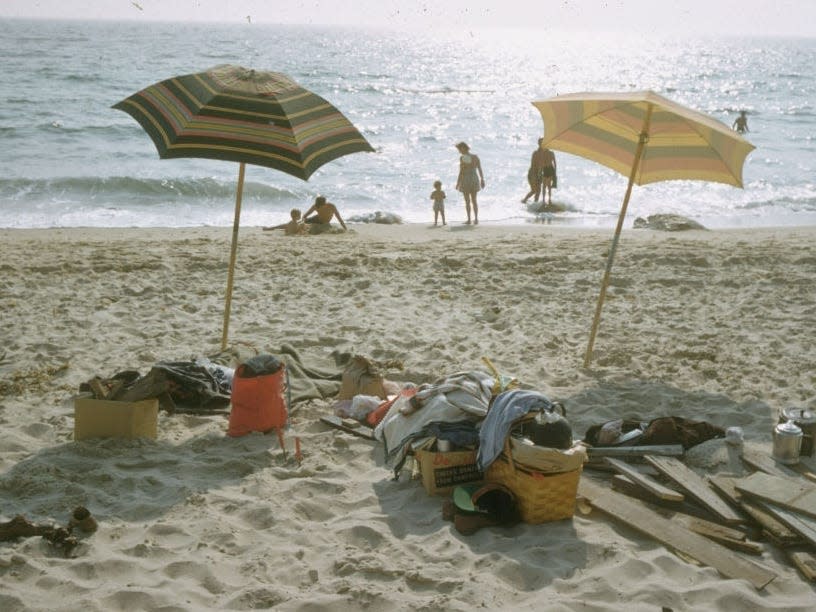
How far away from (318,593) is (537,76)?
212ft

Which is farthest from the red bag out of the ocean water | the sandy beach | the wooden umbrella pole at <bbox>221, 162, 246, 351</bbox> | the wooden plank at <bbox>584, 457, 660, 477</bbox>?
the ocean water

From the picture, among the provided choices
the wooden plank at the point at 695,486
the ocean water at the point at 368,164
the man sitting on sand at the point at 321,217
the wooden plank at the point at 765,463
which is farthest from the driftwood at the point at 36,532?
the man sitting on sand at the point at 321,217

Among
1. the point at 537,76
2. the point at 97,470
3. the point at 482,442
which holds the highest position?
the point at 537,76

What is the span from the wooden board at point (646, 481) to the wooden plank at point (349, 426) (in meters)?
1.52

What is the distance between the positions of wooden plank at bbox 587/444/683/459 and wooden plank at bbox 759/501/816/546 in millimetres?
682

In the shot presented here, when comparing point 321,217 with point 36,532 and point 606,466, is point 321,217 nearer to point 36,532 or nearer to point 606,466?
point 606,466

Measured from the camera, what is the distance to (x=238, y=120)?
18.5 feet

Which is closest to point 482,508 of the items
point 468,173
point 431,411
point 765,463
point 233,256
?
point 431,411

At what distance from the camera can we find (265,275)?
927 cm

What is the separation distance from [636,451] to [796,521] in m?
1.01

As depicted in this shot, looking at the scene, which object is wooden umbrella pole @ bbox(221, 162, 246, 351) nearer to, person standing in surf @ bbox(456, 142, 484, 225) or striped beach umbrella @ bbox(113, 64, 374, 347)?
striped beach umbrella @ bbox(113, 64, 374, 347)

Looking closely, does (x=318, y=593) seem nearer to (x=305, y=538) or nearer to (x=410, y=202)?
(x=305, y=538)

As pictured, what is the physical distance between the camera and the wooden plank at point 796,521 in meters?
4.11

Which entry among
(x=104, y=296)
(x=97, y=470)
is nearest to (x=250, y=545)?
(x=97, y=470)
